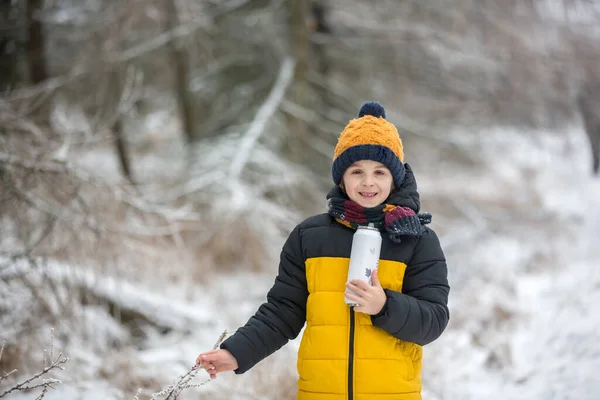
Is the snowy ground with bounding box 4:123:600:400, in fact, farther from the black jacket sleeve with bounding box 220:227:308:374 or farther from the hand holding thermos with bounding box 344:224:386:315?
the hand holding thermos with bounding box 344:224:386:315

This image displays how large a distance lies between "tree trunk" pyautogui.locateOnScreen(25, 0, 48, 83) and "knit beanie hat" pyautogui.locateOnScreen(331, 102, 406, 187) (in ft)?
20.1

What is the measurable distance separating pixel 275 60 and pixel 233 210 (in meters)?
3.10

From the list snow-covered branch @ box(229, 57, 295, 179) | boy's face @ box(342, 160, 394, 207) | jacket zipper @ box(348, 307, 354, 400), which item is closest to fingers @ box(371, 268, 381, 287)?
jacket zipper @ box(348, 307, 354, 400)

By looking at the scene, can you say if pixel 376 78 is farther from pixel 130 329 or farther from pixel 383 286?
pixel 383 286

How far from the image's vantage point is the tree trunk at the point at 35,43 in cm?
733

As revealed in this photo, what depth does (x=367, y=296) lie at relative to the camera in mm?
1978

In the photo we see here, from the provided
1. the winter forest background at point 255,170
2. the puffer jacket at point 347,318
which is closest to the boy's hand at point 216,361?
the puffer jacket at point 347,318

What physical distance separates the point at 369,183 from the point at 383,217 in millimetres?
135

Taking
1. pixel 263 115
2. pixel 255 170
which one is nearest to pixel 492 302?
pixel 255 170

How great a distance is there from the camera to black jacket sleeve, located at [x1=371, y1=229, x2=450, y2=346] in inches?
79.4

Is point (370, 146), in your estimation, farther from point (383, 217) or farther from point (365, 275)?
point (365, 275)

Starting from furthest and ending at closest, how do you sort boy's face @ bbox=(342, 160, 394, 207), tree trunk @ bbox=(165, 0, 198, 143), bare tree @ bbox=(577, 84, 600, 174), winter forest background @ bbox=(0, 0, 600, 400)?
tree trunk @ bbox=(165, 0, 198, 143) < bare tree @ bbox=(577, 84, 600, 174) < winter forest background @ bbox=(0, 0, 600, 400) < boy's face @ bbox=(342, 160, 394, 207)

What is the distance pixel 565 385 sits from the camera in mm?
3980

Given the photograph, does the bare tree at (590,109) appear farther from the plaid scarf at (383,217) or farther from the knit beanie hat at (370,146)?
the plaid scarf at (383,217)
